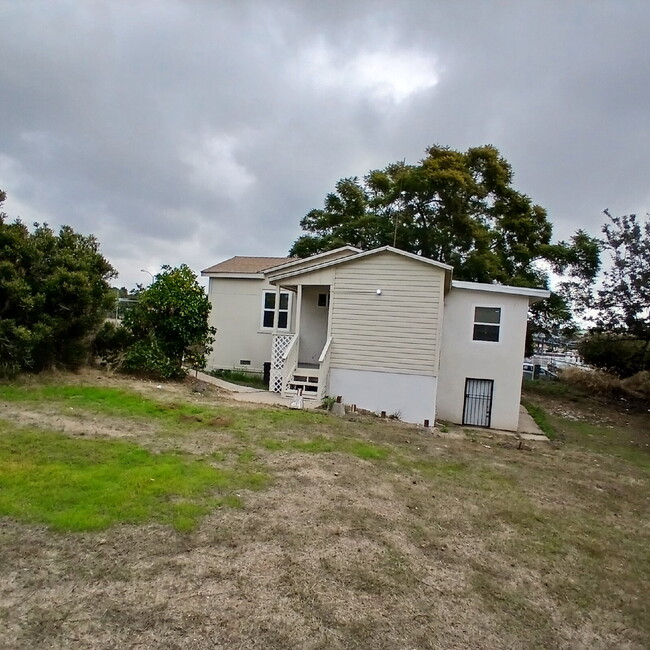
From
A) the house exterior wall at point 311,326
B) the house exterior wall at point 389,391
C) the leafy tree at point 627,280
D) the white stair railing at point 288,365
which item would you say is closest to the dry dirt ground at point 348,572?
the house exterior wall at point 389,391

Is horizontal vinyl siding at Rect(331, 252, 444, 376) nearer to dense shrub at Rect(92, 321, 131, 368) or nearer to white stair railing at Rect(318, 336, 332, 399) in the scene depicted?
white stair railing at Rect(318, 336, 332, 399)

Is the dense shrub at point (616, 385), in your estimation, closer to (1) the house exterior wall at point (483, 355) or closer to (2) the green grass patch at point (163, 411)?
(1) the house exterior wall at point (483, 355)

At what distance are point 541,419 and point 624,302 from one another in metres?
8.18

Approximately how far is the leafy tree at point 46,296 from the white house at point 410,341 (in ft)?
14.7

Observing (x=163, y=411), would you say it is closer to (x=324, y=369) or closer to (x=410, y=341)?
(x=324, y=369)

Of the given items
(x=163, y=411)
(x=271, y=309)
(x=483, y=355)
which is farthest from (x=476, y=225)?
(x=163, y=411)

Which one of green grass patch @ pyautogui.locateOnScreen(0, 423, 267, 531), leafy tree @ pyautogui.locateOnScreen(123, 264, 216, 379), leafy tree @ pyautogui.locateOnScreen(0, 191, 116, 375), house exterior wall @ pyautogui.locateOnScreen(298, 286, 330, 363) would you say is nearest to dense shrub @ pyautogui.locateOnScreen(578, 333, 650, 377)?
house exterior wall @ pyautogui.locateOnScreen(298, 286, 330, 363)

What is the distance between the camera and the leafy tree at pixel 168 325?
464 inches

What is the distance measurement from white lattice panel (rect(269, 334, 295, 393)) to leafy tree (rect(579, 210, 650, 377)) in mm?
14252

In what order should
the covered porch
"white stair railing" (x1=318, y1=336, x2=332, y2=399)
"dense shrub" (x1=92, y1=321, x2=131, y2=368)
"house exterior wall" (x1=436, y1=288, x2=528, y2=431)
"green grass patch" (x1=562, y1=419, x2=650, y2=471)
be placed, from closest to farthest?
"green grass patch" (x1=562, y1=419, x2=650, y2=471)
"white stair railing" (x1=318, y1=336, x2=332, y2=399)
the covered porch
"dense shrub" (x1=92, y1=321, x2=131, y2=368)
"house exterior wall" (x1=436, y1=288, x2=528, y2=431)

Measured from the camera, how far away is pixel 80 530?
3.64 meters

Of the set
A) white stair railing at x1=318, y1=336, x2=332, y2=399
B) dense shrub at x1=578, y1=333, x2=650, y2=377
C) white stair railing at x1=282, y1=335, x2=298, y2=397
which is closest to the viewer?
white stair railing at x1=318, y1=336, x2=332, y2=399

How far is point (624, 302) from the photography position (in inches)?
738

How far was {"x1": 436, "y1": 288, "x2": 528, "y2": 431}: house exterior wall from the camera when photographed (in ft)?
39.8
